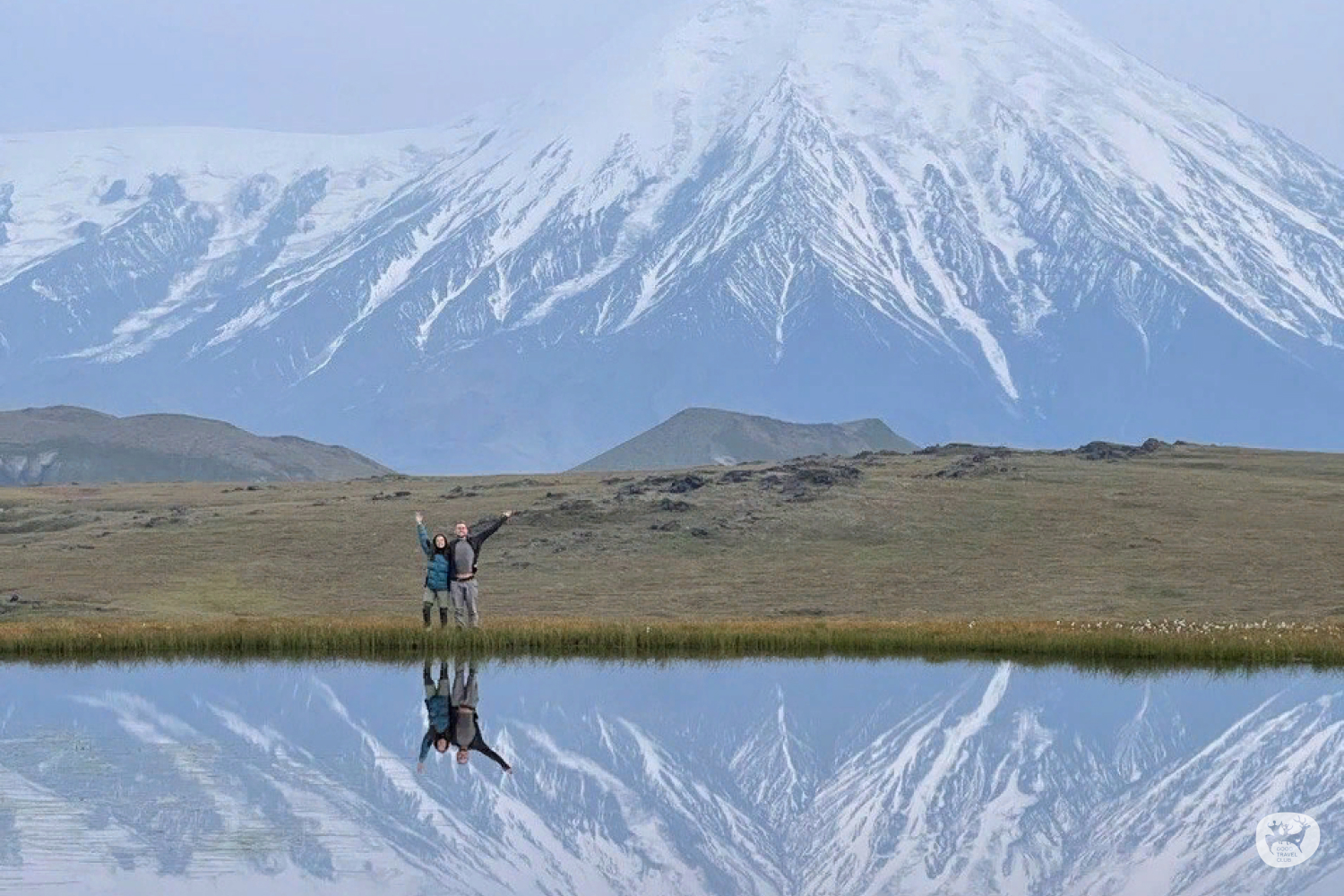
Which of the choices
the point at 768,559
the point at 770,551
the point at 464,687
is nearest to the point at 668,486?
the point at 770,551

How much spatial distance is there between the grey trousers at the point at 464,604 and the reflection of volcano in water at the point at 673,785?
4.48 metres

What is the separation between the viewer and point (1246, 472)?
83938mm

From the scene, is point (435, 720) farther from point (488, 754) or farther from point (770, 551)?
point (770, 551)

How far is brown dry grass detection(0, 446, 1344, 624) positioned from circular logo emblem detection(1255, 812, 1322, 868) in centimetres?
2287

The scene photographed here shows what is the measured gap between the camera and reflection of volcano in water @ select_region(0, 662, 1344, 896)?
21.5 metres

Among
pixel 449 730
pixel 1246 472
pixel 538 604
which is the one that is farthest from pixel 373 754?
pixel 1246 472

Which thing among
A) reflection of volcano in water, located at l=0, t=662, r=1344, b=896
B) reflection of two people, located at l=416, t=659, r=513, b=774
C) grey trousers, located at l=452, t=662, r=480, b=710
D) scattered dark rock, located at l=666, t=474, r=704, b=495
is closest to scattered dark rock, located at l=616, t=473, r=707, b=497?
scattered dark rock, located at l=666, t=474, r=704, b=495

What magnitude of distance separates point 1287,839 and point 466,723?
429 inches

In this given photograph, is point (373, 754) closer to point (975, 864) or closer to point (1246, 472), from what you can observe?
point (975, 864)

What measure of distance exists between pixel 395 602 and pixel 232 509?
2449cm

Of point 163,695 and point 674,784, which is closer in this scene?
point 674,784

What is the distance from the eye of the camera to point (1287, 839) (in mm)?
23266

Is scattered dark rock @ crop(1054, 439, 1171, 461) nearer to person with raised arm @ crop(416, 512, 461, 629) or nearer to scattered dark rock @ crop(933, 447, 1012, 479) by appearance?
scattered dark rock @ crop(933, 447, 1012, 479)

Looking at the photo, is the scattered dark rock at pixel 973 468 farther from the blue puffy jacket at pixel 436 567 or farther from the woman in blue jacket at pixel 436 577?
the blue puffy jacket at pixel 436 567
